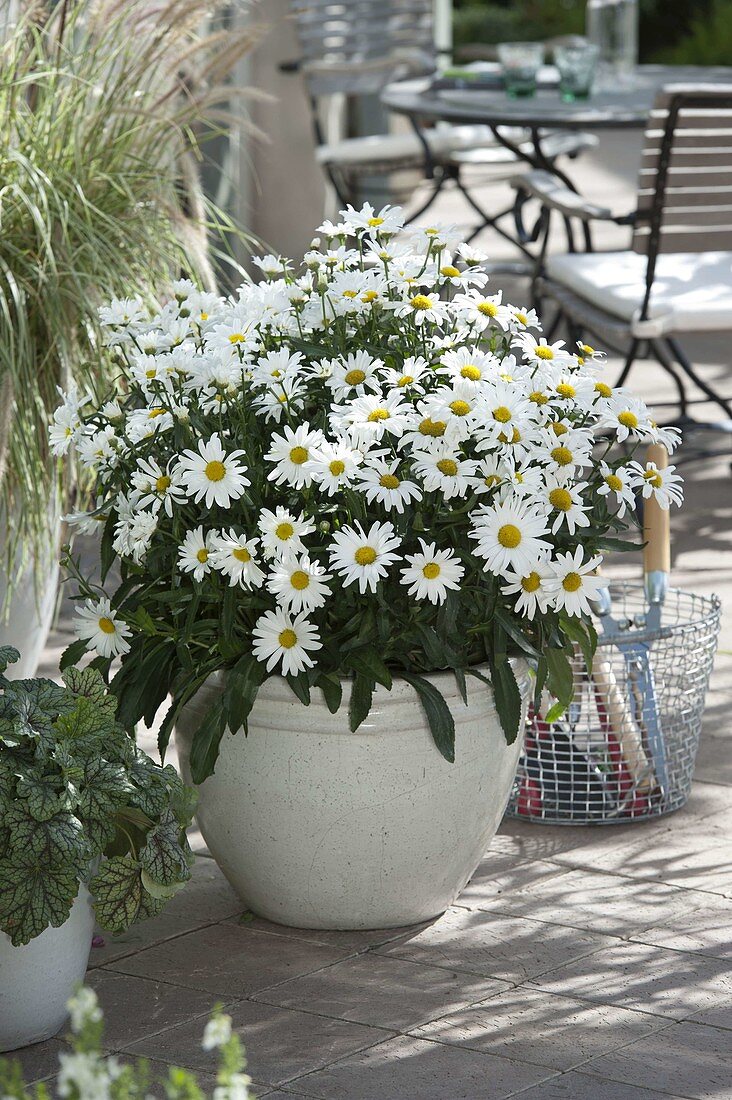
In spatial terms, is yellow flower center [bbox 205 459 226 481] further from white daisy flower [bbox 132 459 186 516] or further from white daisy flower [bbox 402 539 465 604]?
white daisy flower [bbox 402 539 465 604]

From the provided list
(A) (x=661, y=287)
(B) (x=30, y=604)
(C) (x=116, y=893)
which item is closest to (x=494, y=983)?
(C) (x=116, y=893)

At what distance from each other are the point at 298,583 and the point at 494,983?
26.9 inches

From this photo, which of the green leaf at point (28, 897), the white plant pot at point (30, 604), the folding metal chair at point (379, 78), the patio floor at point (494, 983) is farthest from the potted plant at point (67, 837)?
the folding metal chair at point (379, 78)

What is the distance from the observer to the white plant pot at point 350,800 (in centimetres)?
232

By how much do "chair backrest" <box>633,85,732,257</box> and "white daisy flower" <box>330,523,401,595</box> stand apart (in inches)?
94.5

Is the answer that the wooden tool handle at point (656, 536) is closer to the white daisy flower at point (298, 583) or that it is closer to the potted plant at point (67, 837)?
the white daisy flower at point (298, 583)

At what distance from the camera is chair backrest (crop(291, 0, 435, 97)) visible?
7281 mm

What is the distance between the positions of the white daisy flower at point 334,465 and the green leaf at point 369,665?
0.26 m

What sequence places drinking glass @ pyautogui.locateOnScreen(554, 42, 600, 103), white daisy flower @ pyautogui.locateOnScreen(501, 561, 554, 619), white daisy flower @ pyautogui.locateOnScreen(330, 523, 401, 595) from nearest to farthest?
1. white daisy flower @ pyautogui.locateOnScreen(330, 523, 401, 595)
2. white daisy flower @ pyautogui.locateOnScreen(501, 561, 554, 619)
3. drinking glass @ pyautogui.locateOnScreen(554, 42, 600, 103)

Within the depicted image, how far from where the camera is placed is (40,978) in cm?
213

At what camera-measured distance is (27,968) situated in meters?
2.12

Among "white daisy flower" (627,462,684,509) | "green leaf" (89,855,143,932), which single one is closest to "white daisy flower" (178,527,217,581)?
"green leaf" (89,855,143,932)

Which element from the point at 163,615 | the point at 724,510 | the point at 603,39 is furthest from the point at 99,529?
the point at 603,39

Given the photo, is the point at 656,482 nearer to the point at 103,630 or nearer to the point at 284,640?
the point at 284,640
